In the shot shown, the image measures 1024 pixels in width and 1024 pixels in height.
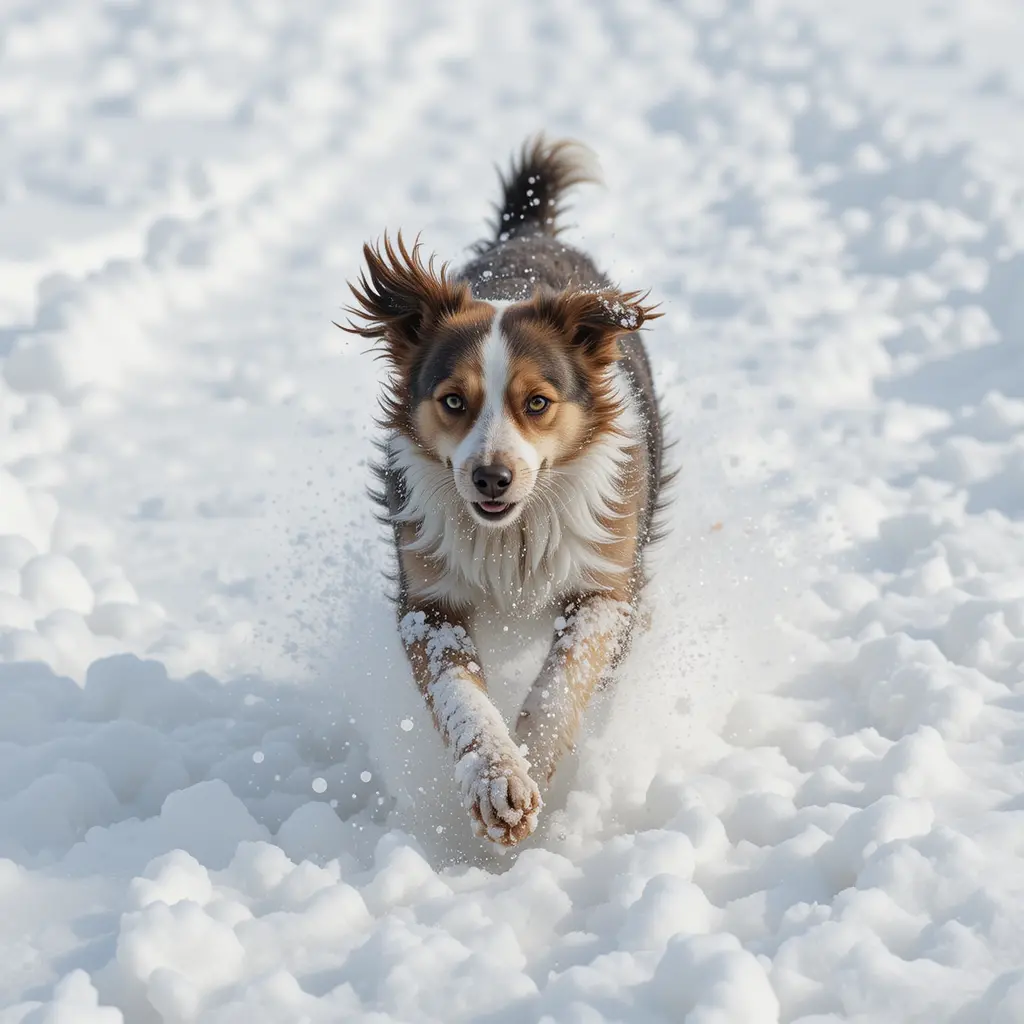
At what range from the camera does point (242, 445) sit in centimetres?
536

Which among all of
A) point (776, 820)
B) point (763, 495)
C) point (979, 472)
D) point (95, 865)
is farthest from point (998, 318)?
point (95, 865)

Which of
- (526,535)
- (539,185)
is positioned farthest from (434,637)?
(539,185)

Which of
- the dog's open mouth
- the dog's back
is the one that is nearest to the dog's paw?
the dog's open mouth

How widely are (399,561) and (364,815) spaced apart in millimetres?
747

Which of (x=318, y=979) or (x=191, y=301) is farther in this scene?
(x=191, y=301)

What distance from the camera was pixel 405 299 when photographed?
3.46 meters

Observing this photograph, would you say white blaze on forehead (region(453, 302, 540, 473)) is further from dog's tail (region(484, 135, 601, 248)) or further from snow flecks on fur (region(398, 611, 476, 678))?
dog's tail (region(484, 135, 601, 248))

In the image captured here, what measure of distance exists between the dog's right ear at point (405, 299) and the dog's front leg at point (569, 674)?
0.85 m

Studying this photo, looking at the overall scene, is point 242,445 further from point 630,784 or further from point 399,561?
point 630,784

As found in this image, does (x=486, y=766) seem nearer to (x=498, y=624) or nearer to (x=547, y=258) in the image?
(x=498, y=624)

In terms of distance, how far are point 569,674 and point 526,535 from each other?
1.32 feet

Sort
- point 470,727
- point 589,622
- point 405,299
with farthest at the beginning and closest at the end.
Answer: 1. point 405,299
2. point 589,622
3. point 470,727

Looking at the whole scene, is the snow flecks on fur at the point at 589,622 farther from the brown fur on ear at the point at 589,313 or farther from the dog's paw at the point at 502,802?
the brown fur on ear at the point at 589,313

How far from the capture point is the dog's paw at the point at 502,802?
278cm
